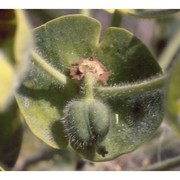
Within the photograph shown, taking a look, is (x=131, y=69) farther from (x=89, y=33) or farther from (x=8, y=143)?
(x=8, y=143)

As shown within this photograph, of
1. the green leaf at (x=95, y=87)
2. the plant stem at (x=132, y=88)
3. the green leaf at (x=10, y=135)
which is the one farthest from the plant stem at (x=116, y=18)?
the green leaf at (x=10, y=135)

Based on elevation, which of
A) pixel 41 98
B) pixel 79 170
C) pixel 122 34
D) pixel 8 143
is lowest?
pixel 79 170

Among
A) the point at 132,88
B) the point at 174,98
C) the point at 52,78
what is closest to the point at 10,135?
the point at 52,78

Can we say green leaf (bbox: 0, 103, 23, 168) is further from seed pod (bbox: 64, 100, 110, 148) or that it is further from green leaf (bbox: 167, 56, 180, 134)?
green leaf (bbox: 167, 56, 180, 134)

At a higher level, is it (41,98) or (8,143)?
(41,98)

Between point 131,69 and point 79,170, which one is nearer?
point 131,69
